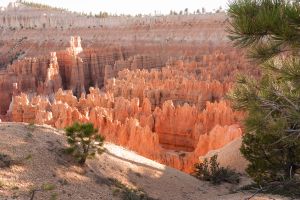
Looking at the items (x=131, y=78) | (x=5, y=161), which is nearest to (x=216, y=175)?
(x=5, y=161)

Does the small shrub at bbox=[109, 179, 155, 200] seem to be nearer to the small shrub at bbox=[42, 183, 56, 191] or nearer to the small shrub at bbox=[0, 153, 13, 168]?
the small shrub at bbox=[42, 183, 56, 191]

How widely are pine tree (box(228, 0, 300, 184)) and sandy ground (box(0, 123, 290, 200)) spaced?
1338 millimetres

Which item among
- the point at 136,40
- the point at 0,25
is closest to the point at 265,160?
the point at 136,40

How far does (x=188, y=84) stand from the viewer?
26875 mm

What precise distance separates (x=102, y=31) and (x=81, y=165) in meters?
52.3

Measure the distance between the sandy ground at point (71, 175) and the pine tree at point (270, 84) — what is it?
134cm

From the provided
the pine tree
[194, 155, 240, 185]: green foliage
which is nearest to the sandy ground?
[194, 155, 240, 185]: green foliage

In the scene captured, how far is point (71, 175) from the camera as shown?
8.91 meters

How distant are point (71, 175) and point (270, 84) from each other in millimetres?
4449

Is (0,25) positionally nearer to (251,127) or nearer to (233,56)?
(233,56)

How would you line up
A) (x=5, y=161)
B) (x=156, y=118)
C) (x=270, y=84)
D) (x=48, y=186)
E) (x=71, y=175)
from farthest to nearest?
(x=156, y=118)
(x=71, y=175)
(x=270, y=84)
(x=5, y=161)
(x=48, y=186)

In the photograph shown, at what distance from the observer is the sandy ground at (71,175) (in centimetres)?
801

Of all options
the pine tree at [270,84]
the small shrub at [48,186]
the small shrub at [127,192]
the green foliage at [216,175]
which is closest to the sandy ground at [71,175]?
the small shrub at [48,186]

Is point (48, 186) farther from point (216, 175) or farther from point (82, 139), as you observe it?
point (216, 175)
